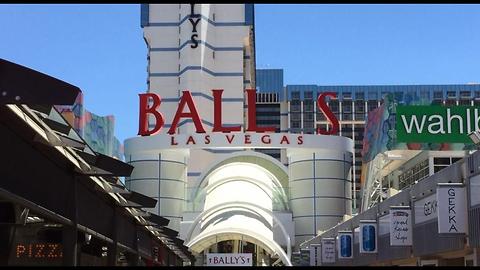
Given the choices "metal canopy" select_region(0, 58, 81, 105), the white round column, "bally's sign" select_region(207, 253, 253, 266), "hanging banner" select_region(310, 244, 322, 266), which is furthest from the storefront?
the white round column

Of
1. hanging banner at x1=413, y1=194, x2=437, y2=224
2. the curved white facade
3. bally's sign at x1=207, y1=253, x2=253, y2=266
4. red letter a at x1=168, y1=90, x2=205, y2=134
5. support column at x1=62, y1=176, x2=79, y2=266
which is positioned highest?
red letter a at x1=168, y1=90, x2=205, y2=134

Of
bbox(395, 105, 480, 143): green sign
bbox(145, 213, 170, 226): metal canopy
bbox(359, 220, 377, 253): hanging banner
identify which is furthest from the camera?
bbox(395, 105, 480, 143): green sign

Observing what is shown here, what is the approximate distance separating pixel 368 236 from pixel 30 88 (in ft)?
72.6

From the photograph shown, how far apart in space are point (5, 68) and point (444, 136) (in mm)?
39439

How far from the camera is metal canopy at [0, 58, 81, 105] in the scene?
5586 mm

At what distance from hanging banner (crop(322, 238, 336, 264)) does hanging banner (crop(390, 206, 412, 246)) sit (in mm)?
14014

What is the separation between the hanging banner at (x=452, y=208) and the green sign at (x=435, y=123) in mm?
25930

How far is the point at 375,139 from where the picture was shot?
2084 inches

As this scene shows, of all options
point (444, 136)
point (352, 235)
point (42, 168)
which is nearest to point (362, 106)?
point (444, 136)

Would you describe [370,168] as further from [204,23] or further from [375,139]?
[204,23]

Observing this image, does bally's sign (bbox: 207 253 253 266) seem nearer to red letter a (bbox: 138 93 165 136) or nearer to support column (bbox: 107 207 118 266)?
support column (bbox: 107 207 118 266)

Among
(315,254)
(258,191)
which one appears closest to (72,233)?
(315,254)

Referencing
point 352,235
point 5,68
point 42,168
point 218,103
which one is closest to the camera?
point 5,68

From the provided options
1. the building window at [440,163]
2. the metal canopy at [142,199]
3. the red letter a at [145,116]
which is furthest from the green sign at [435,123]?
the metal canopy at [142,199]
